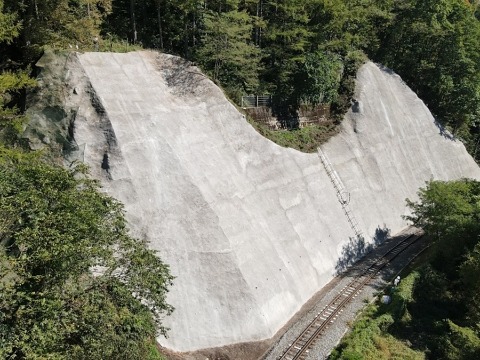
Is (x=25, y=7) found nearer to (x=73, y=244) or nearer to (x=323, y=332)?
(x=73, y=244)

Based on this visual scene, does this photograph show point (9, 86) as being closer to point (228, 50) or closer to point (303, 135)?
point (228, 50)

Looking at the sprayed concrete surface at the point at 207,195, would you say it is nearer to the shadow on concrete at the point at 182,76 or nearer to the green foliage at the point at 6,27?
the shadow on concrete at the point at 182,76

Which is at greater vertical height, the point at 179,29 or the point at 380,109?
the point at 179,29

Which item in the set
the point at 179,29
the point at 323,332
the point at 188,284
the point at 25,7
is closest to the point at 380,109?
the point at 179,29

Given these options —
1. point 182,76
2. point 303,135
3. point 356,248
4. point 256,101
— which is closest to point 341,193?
point 356,248

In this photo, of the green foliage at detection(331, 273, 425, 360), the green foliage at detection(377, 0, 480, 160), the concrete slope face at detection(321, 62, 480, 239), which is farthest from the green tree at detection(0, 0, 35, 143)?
the green foliage at detection(377, 0, 480, 160)
